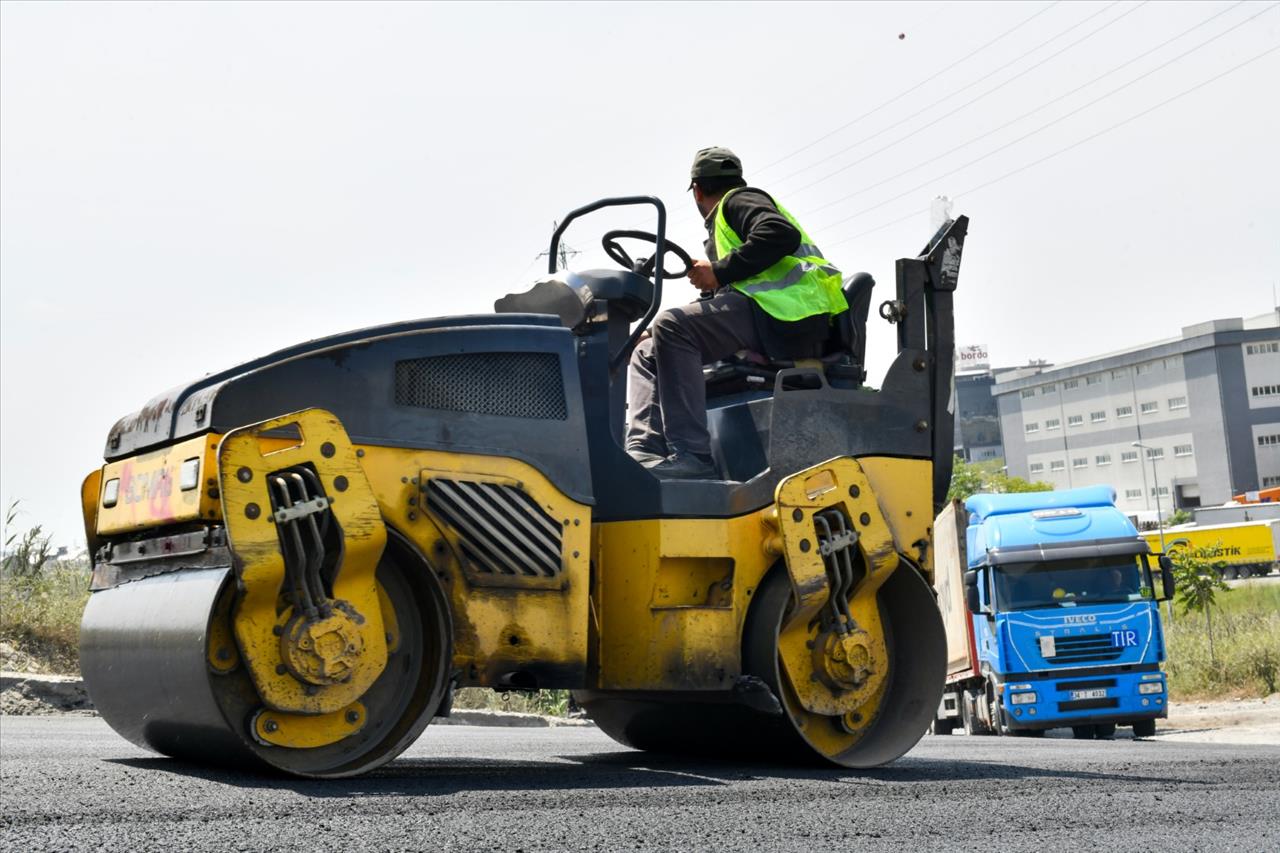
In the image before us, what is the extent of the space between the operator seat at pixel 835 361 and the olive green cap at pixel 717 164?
0.70 meters

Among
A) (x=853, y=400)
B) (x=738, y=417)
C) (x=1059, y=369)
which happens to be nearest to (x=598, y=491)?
(x=738, y=417)

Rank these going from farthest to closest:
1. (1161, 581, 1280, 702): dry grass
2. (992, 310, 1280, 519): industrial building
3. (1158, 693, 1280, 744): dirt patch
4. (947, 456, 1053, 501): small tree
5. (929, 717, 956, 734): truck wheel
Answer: (992, 310, 1280, 519): industrial building < (947, 456, 1053, 501): small tree < (1161, 581, 1280, 702): dry grass < (929, 717, 956, 734): truck wheel < (1158, 693, 1280, 744): dirt patch

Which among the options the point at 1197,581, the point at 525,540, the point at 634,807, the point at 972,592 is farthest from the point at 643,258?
the point at 1197,581

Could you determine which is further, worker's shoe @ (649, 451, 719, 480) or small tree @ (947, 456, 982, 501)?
small tree @ (947, 456, 982, 501)

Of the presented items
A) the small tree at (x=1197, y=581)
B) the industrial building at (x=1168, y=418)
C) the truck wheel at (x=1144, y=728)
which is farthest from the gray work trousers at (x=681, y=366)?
the industrial building at (x=1168, y=418)

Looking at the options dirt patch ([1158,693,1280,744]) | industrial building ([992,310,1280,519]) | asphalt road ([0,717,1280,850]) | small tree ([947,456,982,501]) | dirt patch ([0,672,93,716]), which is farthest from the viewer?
industrial building ([992,310,1280,519])

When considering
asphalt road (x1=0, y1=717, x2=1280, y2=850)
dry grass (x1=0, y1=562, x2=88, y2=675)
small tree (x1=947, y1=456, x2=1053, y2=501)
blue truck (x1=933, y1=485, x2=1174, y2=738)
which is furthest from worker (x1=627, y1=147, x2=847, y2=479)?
small tree (x1=947, y1=456, x2=1053, y2=501)

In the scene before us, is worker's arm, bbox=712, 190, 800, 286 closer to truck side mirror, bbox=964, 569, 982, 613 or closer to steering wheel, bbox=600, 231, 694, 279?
steering wheel, bbox=600, 231, 694, 279

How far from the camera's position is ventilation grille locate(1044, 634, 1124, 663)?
17391mm

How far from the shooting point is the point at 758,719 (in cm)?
595

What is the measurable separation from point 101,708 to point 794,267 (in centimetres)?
305

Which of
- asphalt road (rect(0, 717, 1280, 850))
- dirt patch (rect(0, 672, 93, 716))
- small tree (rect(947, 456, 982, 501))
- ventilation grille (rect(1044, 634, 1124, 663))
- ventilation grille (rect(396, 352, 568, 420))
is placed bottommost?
asphalt road (rect(0, 717, 1280, 850))

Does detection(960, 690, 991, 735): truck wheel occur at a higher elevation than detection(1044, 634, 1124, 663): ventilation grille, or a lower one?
lower

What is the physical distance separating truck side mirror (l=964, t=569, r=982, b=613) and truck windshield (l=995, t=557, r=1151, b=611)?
0.27 meters
